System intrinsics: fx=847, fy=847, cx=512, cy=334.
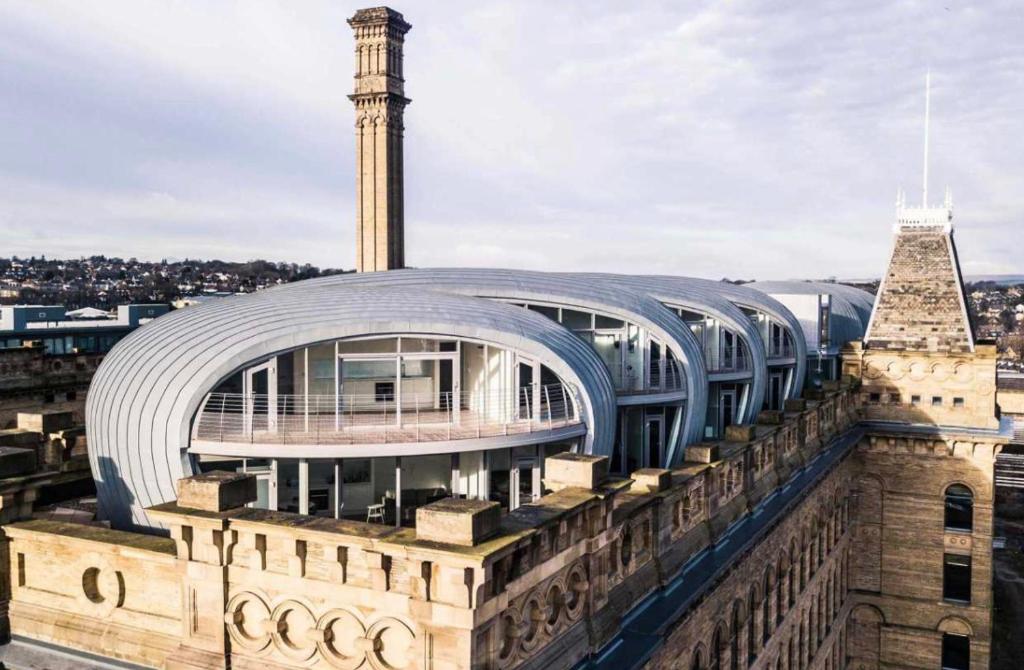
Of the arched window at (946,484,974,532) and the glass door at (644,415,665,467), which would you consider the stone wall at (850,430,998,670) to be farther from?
the glass door at (644,415,665,467)

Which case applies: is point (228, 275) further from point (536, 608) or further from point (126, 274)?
point (536, 608)

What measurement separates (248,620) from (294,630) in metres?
0.78

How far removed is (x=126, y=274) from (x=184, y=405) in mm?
184493

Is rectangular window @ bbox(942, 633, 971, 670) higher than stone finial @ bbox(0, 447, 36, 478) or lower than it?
lower

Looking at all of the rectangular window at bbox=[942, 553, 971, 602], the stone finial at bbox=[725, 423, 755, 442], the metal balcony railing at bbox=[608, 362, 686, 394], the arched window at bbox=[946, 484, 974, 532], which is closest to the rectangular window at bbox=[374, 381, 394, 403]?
the metal balcony railing at bbox=[608, 362, 686, 394]

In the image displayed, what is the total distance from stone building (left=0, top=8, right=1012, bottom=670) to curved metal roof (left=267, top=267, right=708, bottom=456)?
0.43ft

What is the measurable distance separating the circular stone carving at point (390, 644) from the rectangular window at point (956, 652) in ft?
123

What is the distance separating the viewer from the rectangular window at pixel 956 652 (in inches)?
1532

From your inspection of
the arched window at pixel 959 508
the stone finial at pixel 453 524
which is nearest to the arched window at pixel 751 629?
the stone finial at pixel 453 524

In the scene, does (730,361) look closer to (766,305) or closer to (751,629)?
(766,305)

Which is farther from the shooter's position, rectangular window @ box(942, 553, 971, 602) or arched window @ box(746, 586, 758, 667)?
rectangular window @ box(942, 553, 971, 602)

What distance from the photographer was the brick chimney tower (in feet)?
198

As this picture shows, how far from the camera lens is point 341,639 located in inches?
410

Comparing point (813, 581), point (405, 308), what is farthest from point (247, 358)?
point (813, 581)
